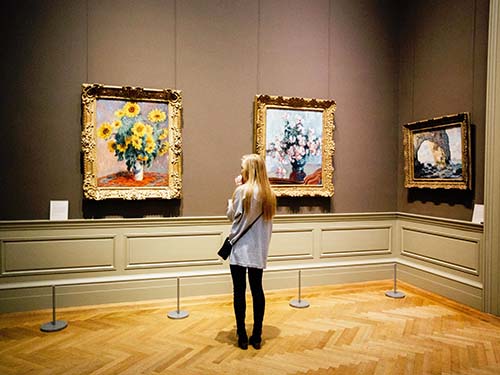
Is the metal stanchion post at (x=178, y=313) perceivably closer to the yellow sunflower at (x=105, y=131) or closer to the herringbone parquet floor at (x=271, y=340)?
the herringbone parquet floor at (x=271, y=340)

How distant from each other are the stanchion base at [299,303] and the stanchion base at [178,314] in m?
1.28

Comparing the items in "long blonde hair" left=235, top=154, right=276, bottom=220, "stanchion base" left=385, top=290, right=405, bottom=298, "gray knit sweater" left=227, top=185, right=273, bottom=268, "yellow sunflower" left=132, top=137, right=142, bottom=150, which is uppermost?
"yellow sunflower" left=132, top=137, right=142, bottom=150

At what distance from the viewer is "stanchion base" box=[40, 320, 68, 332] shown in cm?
399

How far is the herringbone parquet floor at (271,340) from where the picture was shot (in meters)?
3.25

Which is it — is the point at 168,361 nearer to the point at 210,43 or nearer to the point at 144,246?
the point at 144,246

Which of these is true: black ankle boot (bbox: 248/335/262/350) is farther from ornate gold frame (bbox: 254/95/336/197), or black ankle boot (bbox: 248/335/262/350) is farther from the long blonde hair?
ornate gold frame (bbox: 254/95/336/197)

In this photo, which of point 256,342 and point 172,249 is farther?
point 172,249

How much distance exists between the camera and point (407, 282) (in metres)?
5.71

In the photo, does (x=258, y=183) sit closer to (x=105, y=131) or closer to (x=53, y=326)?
(x=105, y=131)

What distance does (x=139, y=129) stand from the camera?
15.8 ft

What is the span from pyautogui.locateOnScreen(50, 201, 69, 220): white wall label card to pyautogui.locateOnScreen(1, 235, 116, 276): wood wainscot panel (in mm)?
246

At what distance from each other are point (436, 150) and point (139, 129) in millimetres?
3765

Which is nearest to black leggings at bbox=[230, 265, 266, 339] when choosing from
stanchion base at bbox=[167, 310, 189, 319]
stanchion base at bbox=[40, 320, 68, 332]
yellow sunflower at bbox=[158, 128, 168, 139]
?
stanchion base at bbox=[167, 310, 189, 319]

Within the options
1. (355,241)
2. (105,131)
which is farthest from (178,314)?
(355,241)
